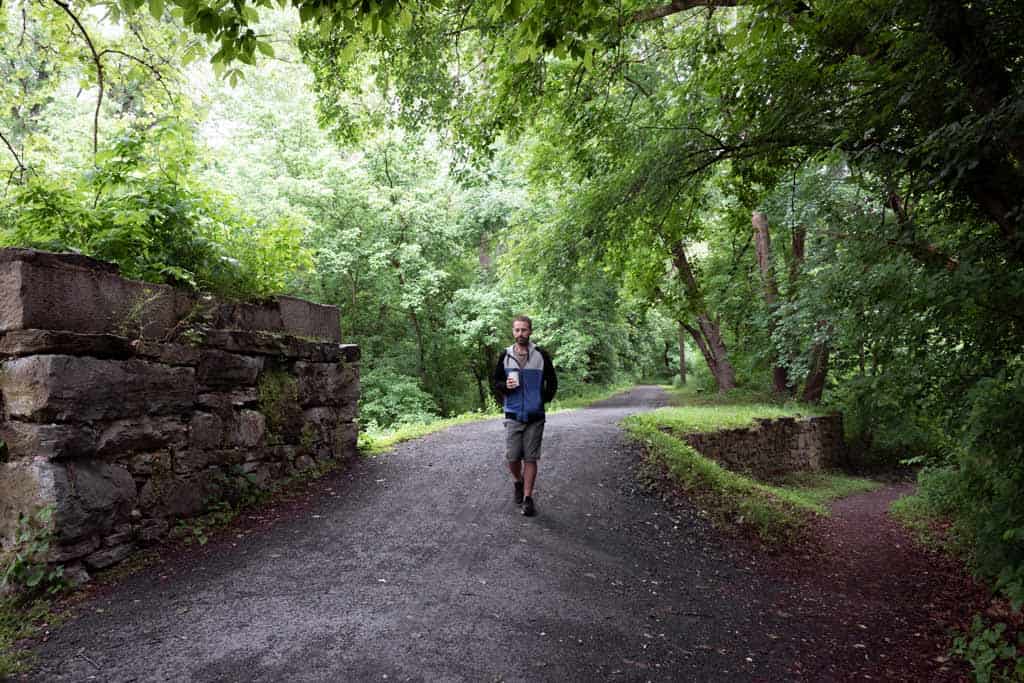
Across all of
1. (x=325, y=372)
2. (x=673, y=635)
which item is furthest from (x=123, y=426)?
(x=673, y=635)

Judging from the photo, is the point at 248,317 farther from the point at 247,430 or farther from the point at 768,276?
the point at 768,276

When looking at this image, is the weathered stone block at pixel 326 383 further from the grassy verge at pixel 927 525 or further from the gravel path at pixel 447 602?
the grassy verge at pixel 927 525

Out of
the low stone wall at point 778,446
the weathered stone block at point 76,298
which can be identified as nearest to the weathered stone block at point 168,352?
the weathered stone block at point 76,298

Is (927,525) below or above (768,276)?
below

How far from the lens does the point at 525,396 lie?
5.17 metres

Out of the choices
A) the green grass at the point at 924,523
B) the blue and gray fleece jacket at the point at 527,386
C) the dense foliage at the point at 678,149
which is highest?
the dense foliage at the point at 678,149

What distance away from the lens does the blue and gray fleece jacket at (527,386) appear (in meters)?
5.16

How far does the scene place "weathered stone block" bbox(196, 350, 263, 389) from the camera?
474cm

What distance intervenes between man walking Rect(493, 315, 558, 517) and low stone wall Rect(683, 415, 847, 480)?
529cm

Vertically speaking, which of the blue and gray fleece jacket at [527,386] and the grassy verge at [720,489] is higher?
Answer: the blue and gray fleece jacket at [527,386]

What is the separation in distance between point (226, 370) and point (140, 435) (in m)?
0.99

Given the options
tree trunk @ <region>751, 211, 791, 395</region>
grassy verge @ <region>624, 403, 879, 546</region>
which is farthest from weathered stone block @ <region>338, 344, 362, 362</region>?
tree trunk @ <region>751, 211, 791, 395</region>

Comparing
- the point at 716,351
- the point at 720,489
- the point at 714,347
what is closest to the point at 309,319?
the point at 720,489

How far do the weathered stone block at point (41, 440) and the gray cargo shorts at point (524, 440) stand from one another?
323 cm
